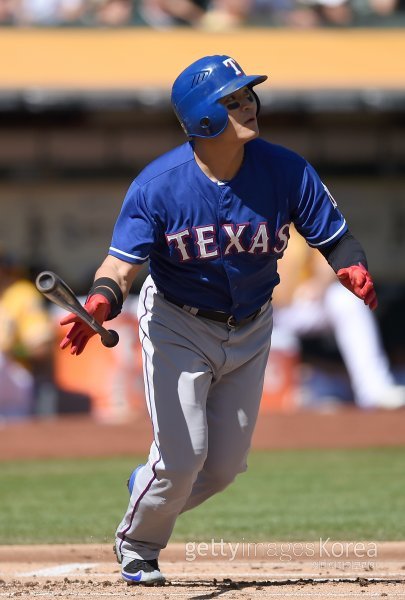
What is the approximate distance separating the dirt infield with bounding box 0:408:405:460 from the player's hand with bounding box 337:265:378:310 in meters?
5.59

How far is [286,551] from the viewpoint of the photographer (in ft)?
20.7

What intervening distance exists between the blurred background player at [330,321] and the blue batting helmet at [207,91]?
20.6 feet

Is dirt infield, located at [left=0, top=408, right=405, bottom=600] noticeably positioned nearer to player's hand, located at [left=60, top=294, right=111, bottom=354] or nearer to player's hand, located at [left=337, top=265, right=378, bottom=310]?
player's hand, located at [left=60, top=294, right=111, bottom=354]

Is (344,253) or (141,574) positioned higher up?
(344,253)

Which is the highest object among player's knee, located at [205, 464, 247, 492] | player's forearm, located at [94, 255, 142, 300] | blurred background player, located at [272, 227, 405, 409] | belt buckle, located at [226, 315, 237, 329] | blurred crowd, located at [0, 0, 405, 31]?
player's forearm, located at [94, 255, 142, 300]

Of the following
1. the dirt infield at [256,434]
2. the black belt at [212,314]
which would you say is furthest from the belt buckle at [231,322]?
the dirt infield at [256,434]

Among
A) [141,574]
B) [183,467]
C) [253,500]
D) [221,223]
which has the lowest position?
[253,500]

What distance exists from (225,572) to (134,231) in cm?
175

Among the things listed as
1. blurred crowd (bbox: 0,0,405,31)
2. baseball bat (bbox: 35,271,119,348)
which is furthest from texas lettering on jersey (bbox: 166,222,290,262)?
blurred crowd (bbox: 0,0,405,31)

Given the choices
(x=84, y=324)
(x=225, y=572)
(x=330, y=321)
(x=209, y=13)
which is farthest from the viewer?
(x=209, y=13)

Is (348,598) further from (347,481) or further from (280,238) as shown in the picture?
(347,481)

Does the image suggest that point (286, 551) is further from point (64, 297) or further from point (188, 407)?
point (64, 297)

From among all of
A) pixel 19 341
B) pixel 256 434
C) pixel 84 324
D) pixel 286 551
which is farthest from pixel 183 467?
pixel 19 341

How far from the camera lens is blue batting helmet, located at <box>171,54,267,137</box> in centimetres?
511
